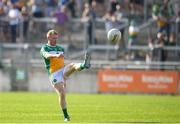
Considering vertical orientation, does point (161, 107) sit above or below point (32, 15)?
below

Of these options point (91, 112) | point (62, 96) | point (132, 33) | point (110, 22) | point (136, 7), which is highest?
point (136, 7)

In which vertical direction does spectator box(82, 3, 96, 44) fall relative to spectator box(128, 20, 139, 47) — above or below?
above

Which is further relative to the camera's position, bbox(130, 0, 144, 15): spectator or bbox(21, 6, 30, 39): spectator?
bbox(130, 0, 144, 15): spectator

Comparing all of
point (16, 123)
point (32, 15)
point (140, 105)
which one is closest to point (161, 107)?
point (140, 105)

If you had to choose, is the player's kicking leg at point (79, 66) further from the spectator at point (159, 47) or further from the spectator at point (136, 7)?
the spectator at point (136, 7)

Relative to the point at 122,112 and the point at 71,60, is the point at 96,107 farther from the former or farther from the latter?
the point at 71,60

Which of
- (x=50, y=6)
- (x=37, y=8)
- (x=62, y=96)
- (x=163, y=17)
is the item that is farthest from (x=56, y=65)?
(x=50, y=6)

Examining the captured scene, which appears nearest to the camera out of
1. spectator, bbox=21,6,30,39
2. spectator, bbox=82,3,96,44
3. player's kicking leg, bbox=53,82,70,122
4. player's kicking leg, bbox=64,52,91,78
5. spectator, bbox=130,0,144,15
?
player's kicking leg, bbox=64,52,91,78

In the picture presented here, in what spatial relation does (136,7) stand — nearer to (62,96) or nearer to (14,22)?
(14,22)

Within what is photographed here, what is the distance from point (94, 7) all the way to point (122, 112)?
1514 cm

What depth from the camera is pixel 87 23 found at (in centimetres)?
3600

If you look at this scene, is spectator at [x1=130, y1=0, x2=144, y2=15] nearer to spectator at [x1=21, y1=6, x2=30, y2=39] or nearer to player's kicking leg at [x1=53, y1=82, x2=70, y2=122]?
spectator at [x1=21, y1=6, x2=30, y2=39]

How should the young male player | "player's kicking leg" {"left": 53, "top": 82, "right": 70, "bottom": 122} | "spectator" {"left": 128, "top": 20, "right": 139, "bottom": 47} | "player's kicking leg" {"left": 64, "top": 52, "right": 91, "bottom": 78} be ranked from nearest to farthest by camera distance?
"player's kicking leg" {"left": 64, "top": 52, "right": 91, "bottom": 78} < "player's kicking leg" {"left": 53, "top": 82, "right": 70, "bottom": 122} < the young male player < "spectator" {"left": 128, "top": 20, "right": 139, "bottom": 47}

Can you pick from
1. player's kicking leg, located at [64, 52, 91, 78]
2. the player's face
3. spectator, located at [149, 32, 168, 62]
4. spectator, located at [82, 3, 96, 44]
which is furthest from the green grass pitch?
spectator, located at [82, 3, 96, 44]
